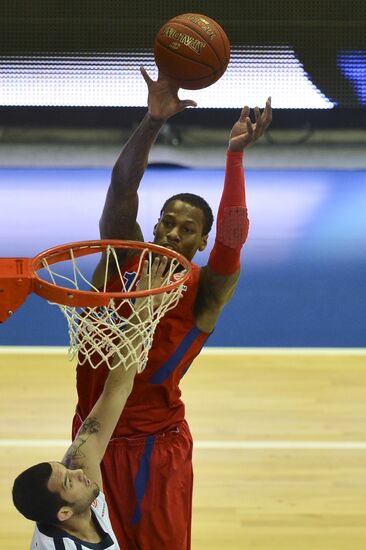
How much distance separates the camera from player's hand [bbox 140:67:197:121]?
3.35 m

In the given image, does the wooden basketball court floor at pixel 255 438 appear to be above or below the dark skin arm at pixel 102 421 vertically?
below

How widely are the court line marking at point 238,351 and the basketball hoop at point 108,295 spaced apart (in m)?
3.34

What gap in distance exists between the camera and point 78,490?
2855 millimetres

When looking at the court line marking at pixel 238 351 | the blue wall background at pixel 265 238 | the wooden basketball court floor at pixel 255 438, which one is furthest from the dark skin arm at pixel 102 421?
the blue wall background at pixel 265 238

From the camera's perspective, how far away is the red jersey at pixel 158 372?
3.42 meters

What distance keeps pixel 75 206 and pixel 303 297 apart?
3.53 metres

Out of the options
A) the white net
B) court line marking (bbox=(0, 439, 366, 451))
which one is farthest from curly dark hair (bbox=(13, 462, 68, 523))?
court line marking (bbox=(0, 439, 366, 451))

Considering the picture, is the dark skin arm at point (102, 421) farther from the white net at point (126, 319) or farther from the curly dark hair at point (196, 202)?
the curly dark hair at point (196, 202)

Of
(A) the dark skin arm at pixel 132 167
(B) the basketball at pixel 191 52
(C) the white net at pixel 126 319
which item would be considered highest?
(B) the basketball at pixel 191 52

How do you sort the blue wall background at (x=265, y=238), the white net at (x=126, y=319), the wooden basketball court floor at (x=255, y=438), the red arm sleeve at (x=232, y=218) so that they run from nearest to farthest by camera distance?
the white net at (x=126, y=319), the red arm sleeve at (x=232, y=218), the wooden basketball court floor at (x=255, y=438), the blue wall background at (x=265, y=238)

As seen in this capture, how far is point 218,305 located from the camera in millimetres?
3406

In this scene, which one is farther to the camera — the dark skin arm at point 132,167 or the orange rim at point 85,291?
the dark skin arm at point 132,167

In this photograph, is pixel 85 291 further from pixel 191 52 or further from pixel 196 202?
pixel 191 52

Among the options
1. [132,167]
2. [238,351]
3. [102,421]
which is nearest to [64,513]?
[102,421]
